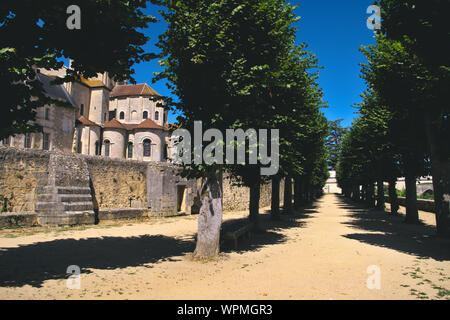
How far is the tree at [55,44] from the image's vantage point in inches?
207

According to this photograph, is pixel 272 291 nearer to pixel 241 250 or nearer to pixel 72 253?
pixel 241 250

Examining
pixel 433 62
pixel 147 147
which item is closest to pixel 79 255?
pixel 433 62

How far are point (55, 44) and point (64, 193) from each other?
32.7 ft

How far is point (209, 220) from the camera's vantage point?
777cm

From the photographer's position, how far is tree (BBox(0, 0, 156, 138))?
527cm

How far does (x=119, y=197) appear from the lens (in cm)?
1803

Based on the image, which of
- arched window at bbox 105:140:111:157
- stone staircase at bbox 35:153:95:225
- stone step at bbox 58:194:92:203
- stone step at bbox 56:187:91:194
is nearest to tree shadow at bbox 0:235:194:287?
stone staircase at bbox 35:153:95:225

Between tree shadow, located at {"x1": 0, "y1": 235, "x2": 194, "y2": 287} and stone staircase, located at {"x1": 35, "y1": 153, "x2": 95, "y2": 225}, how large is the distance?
370cm

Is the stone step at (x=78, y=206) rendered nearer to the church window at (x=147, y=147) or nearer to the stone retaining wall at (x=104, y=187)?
the stone retaining wall at (x=104, y=187)

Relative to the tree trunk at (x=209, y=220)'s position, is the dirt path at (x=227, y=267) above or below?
below

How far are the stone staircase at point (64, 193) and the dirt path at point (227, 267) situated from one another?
1.90 meters

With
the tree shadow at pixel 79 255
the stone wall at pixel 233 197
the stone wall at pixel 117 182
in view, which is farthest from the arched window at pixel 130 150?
the tree shadow at pixel 79 255
